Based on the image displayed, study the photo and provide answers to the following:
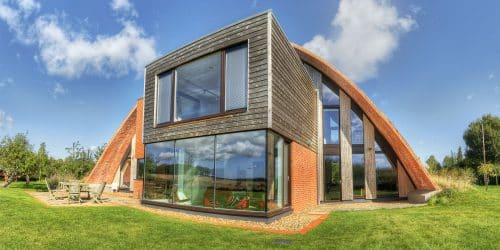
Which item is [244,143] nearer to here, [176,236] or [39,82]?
[176,236]

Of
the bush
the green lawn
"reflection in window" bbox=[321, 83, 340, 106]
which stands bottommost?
the green lawn

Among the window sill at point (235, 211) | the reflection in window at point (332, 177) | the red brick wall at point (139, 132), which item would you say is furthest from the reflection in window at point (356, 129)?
the red brick wall at point (139, 132)

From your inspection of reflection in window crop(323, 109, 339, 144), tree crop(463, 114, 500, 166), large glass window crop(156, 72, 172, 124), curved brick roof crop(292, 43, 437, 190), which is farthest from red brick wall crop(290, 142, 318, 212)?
tree crop(463, 114, 500, 166)

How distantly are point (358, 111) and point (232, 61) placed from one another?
28.4 ft

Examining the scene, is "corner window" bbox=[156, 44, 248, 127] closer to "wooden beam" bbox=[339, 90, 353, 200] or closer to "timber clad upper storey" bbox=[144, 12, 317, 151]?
"timber clad upper storey" bbox=[144, 12, 317, 151]

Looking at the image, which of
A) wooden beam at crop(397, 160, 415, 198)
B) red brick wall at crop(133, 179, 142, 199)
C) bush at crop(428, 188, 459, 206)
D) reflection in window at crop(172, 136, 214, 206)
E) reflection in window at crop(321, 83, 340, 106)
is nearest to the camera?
reflection in window at crop(172, 136, 214, 206)

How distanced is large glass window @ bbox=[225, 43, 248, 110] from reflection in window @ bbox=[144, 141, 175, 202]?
340 centimetres

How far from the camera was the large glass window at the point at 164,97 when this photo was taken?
1258 centimetres

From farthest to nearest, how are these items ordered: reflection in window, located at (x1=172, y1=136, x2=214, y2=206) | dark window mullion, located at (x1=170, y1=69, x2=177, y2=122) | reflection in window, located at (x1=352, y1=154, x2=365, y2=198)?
reflection in window, located at (x1=352, y1=154, x2=365, y2=198) < dark window mullion, located at (x1=170, y1=69, x2=177, y2=122) < reflection in window, located at (x1=172, y1=136, x2=214, y2=206)

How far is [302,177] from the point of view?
12.5m

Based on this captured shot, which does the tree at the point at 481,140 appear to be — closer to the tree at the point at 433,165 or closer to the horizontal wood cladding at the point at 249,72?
the tree at the point at 433,165

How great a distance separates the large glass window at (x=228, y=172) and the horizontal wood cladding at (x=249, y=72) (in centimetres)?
29

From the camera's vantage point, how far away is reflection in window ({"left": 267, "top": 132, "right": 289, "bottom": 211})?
9.29 metres

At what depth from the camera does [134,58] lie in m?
19.7
